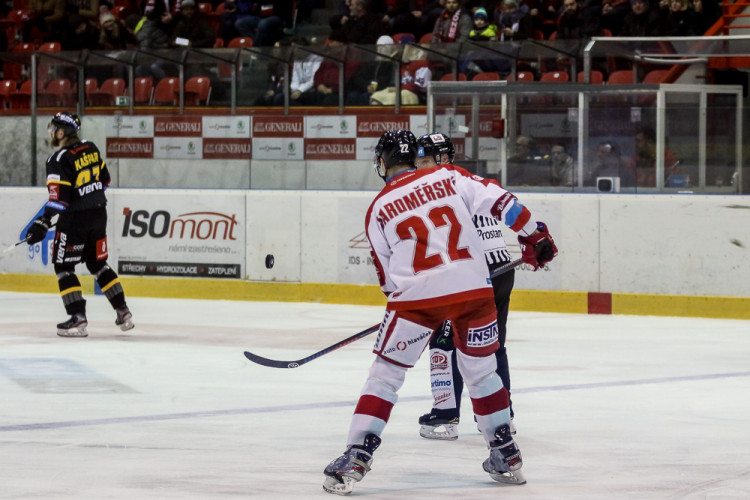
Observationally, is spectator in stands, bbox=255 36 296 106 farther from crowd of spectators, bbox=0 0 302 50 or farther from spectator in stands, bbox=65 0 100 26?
spectator in stands, bbox=65 0 100 26

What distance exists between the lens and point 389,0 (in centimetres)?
1605

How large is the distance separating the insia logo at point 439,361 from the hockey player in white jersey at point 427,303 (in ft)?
3.51

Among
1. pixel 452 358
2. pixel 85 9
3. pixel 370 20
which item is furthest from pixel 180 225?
pixel 452 358

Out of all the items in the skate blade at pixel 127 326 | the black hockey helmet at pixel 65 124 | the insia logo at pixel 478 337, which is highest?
the black hockey helmet at pixel 65 124

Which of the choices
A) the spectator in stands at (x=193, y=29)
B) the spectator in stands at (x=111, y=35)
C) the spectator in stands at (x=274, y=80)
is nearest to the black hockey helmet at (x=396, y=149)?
the spectator in stands at (x=274, y=80)

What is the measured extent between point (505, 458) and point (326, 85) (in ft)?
28.0

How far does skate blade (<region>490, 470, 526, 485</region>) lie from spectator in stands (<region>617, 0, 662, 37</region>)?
9663mm

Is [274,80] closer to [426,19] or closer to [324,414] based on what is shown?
[426,19]

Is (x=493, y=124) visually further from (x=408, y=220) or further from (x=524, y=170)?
(x=408, y=220)

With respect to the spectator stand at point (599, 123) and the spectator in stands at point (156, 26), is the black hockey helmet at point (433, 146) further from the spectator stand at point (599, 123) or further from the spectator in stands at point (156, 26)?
the spectator in stands at point (156, 26)

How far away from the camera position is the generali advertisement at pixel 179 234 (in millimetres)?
12297

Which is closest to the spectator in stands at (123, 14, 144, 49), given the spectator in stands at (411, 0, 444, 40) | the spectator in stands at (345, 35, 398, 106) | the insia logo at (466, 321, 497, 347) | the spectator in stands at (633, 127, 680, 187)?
the spectator in stands at (411, 0, 444, 40)

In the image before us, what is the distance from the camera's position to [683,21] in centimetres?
1377

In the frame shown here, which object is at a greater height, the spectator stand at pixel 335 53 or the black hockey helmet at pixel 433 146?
the spectator stand at pixel 335 53
